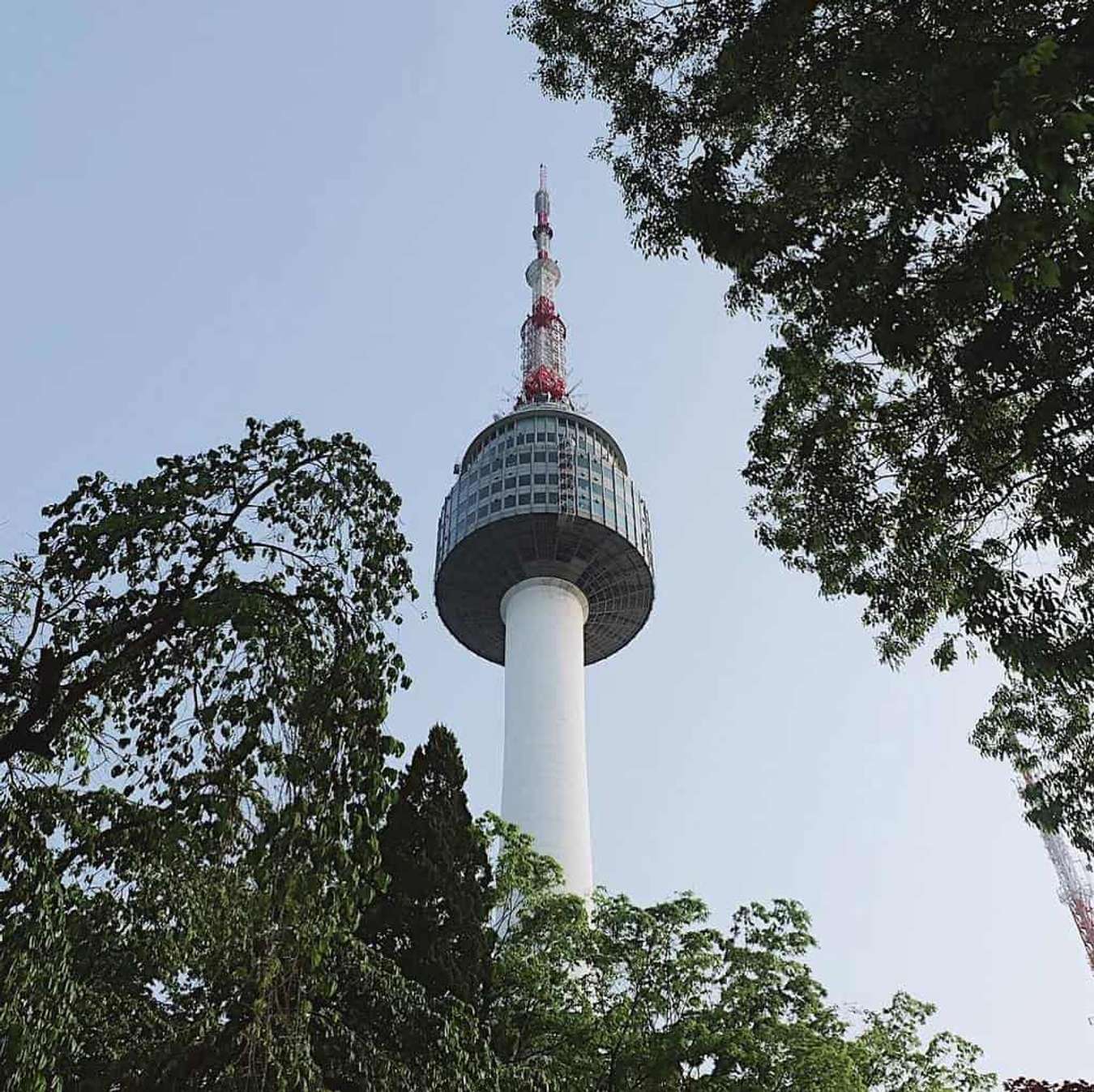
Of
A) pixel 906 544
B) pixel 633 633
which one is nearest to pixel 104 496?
A: pixel 906 544

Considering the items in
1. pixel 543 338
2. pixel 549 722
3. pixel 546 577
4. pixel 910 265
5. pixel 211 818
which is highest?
pixel 543 338

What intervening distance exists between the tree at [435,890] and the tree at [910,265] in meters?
8.15

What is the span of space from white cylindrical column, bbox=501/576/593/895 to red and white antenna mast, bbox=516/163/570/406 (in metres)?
9.97

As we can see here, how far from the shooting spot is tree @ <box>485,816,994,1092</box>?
14.3m

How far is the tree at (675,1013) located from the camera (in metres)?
14.3

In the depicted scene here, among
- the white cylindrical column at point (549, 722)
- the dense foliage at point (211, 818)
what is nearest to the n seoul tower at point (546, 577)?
the white cylindrical column at point (549, 722)

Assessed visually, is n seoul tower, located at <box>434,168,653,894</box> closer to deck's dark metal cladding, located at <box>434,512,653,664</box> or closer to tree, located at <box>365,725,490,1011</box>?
deck's dark metal cladding, located at <box>434,512,653,664</box>

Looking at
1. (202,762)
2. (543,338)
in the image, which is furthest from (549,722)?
(202,762)

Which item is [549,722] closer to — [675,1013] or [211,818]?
[675,1013]

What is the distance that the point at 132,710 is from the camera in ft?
A: 21.6

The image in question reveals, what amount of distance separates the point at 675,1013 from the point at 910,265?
12.8 m

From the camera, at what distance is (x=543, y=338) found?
48688mm

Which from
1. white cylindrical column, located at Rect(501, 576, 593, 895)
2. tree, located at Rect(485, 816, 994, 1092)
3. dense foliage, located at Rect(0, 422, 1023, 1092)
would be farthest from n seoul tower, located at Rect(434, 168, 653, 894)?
dense foliage, located at Rect(0, 422, 1023, 1092)

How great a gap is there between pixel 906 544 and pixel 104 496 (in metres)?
6.07
